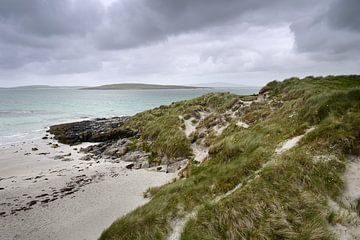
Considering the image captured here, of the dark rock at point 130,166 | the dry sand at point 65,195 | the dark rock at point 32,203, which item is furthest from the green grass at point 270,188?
the dark rock at point 32,203

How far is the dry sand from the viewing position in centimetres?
1353

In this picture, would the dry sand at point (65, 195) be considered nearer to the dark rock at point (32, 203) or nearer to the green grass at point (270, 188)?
the dark rock at point (32, 203)

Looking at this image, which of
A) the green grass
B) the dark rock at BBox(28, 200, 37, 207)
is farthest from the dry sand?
the green grass

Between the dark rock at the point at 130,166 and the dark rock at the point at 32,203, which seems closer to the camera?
the dark rock at the point at 32,203

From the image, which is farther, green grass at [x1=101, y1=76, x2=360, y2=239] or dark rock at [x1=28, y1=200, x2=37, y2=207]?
dark rock at [x1=28, y1=200, x2=37, y2=207]

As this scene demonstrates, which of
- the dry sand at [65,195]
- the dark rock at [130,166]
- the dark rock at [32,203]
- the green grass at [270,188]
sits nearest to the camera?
the green grass at [270,188]

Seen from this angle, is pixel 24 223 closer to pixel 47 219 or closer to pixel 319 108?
pixel 47 219

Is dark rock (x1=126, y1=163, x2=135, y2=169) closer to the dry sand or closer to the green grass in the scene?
the dry sand

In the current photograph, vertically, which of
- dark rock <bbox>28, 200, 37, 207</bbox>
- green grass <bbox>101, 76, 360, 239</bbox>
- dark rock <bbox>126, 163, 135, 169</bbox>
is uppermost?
green grass <bbox>101, 76, 360, 239</bbox>

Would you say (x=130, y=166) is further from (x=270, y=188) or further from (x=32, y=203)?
(x=270, y=188)

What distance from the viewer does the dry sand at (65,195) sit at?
533 inches

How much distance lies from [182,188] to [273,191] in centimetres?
504

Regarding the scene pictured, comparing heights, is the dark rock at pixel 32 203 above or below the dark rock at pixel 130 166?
above

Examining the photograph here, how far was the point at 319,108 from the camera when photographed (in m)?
16.2
